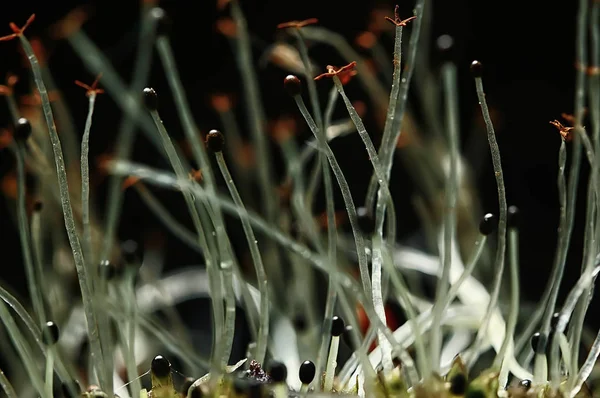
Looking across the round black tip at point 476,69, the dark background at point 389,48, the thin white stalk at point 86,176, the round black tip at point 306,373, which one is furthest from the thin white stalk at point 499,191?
the dark background at point 389,48

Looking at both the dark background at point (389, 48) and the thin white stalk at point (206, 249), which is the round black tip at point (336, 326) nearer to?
the thin white stalk at point (206, 249)

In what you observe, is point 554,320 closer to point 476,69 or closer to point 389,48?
point 476,69

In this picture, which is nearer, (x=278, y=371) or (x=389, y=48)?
(x=278, y=371)

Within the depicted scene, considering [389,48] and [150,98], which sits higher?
[150,98]

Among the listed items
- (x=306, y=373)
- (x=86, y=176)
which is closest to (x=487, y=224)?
(x=306, y=373)

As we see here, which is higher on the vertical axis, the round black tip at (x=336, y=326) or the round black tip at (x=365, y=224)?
Result: the round black tip at (x=365, y=224)

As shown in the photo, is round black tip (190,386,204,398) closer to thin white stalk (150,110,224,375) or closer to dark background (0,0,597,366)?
thin white stalk (150,110,224,375)
